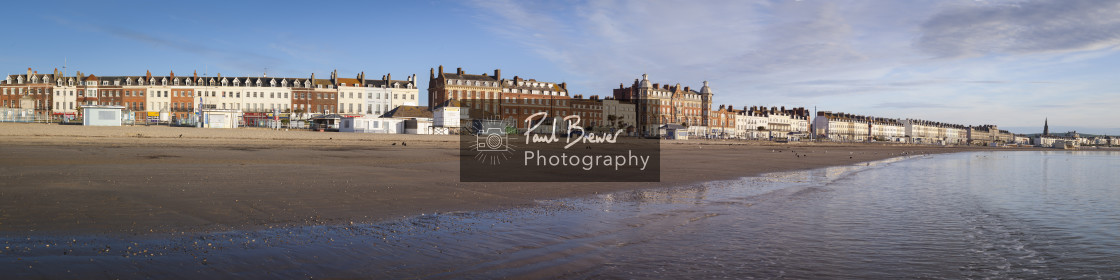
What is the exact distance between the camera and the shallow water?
5.19 meters

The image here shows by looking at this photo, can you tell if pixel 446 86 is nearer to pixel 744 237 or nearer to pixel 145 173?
pixel 145 173

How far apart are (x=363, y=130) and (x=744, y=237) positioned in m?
51.0

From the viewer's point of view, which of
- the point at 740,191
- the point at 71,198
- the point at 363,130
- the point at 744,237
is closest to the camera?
the point at 744,237

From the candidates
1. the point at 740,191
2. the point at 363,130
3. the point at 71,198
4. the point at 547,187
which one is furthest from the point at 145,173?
the point at 363,130

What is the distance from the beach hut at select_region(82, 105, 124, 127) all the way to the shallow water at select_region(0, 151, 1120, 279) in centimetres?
4265

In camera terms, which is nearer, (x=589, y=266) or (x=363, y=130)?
(x=589, y=266)

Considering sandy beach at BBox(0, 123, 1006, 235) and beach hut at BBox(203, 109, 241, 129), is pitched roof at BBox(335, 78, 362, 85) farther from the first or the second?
sandy beach at BBox(0, 123, 1006, 235)

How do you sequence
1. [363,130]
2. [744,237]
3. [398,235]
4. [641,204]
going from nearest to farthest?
[398,235]
[744,237]
[641,204]
[363,130]

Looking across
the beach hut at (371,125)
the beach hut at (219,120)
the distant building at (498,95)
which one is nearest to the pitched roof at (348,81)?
the distant building at (498,95)

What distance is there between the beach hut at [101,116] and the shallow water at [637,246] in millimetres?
42654

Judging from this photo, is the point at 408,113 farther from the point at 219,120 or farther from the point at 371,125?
the point at 219,120

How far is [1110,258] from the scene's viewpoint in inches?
273

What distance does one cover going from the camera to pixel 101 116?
40719mm

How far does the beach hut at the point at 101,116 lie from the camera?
132 feet
